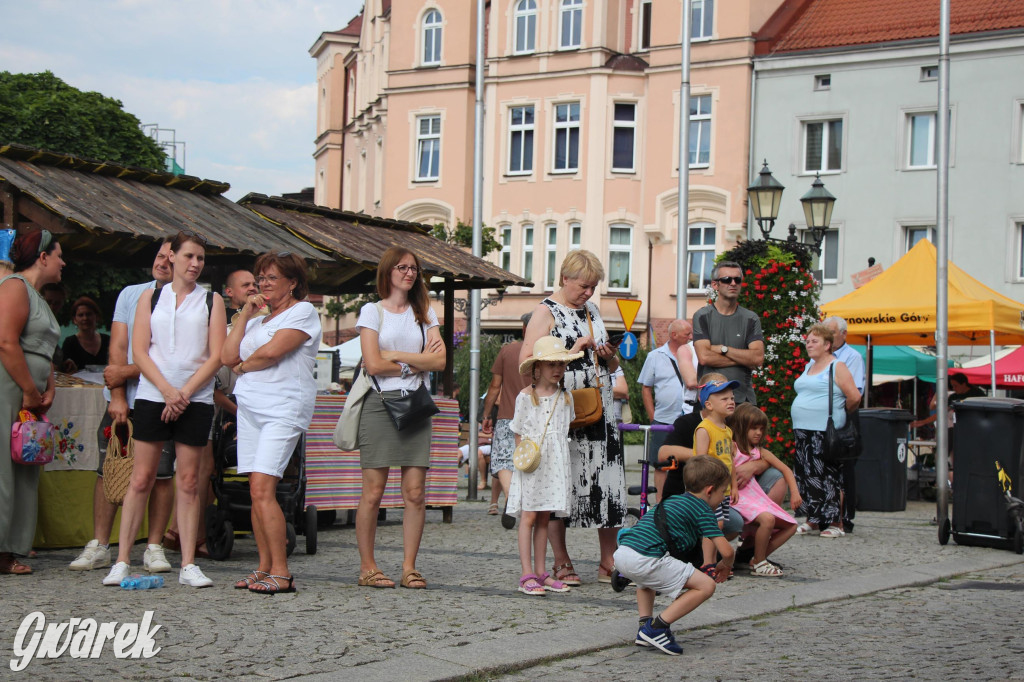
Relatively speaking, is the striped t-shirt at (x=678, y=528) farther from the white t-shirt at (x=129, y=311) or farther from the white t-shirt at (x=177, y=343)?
the white t-shirt at (x=129, y=311)

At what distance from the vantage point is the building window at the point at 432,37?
45562 mm

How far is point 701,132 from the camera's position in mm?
40375

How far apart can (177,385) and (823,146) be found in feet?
110

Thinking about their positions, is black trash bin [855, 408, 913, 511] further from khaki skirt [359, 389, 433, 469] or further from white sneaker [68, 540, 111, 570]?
white sneaker [68, 540, 111, 570]

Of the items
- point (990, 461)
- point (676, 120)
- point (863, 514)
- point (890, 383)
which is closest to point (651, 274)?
point (676, 120)

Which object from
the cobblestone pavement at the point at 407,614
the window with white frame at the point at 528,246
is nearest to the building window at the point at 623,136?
the window with white frame at the point at 528,246

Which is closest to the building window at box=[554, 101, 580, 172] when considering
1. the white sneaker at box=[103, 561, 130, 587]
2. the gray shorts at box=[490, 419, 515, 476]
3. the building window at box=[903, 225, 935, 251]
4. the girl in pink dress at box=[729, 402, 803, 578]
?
the building window at box=[903, 225, 935, 251]

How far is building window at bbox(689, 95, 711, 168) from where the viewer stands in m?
40.2

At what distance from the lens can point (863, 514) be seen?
1488 cm

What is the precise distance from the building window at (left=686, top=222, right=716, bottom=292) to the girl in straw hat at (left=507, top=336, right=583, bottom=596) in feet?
107

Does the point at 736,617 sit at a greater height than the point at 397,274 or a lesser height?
lesser

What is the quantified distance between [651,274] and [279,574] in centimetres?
3479

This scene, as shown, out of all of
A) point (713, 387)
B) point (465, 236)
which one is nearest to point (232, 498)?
point (713, 387)

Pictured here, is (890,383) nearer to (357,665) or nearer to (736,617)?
(736,617)
